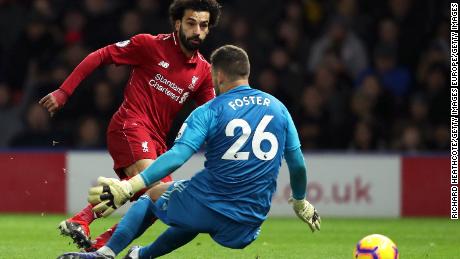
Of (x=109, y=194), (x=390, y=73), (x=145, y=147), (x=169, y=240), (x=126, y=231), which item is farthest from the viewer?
(x=390, y=73)

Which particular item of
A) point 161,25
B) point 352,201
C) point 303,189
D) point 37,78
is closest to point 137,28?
point 161,25

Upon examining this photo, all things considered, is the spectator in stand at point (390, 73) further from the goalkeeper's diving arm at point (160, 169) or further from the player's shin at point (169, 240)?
the goalkeeper's diving arm at point (160, 169)

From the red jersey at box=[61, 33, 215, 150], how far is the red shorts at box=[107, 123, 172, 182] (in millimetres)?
63

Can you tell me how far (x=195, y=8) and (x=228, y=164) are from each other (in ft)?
6.98

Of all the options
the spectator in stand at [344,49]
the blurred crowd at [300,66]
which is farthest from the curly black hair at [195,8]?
the spectator in stand at [344,49]

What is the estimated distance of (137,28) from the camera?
16094 mm

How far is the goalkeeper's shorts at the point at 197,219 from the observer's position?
751 centimetres

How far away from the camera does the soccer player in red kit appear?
9133mm

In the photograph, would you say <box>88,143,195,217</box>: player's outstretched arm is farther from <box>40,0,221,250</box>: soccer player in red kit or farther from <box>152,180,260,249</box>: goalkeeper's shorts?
<box>40,0,221,250</box>: soccer player in red kit

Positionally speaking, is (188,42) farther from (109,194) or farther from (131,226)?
(109,194)

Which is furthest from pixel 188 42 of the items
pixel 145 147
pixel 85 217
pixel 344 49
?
pixel 344 49

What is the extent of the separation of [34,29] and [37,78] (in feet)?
2.59

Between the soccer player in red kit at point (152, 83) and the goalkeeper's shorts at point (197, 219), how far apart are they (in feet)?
4.78

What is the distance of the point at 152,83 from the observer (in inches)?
A: 365
